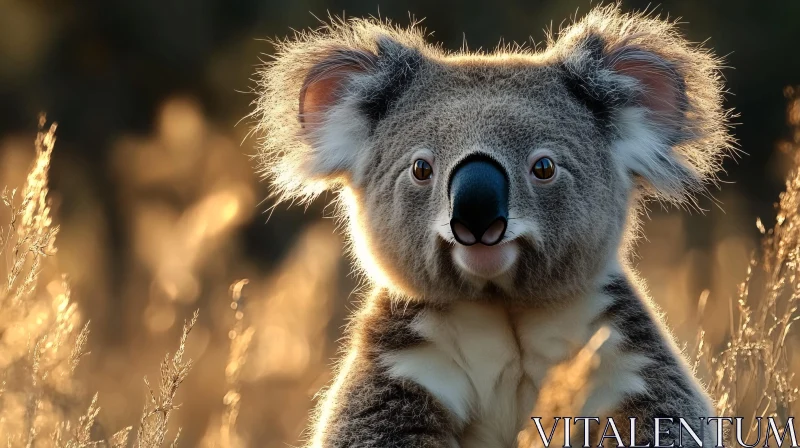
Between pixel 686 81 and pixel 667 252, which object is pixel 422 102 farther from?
pixel 667 252

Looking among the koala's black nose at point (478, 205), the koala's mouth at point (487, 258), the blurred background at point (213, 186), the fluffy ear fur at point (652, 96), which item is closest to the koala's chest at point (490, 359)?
the koala's mouth at point (487, 258)

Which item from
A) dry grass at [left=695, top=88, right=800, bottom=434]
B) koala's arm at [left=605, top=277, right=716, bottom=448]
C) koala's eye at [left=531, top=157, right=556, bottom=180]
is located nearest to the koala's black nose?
koala's eye at [left=531, top=157, right=556, bottom=180]

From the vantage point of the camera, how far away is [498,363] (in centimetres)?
303

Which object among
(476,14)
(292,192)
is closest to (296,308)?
(292,192)

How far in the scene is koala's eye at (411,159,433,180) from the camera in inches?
120

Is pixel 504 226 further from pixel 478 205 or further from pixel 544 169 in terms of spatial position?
pixel 544 169

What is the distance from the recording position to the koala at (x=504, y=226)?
9.66 ft

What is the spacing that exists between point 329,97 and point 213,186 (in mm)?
2069

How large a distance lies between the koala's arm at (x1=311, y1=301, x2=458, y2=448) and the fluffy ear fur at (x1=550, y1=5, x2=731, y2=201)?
2.58ft

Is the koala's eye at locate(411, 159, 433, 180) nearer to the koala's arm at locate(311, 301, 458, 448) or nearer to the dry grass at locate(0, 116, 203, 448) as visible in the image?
the koala's arm at locate(311, 301, 458, 448)

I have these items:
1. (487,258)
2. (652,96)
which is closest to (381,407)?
(487,258)

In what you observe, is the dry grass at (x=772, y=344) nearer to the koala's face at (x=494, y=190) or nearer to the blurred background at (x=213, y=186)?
the koala's face at (x=494, y=190)

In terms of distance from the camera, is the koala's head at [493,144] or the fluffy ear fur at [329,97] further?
the fluffy ear fur at [329,97]

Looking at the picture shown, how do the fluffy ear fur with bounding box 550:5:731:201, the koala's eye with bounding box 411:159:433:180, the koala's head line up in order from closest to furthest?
the koala's head → the koala's eye with bounding box 411:159:433:180 → the fluffy ear fur with bounding box 550:5:731:201
